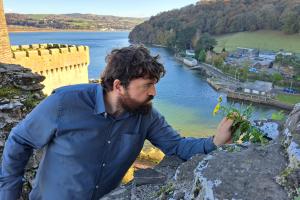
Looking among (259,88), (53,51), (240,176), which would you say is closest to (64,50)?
(53,51)

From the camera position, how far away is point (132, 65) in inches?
91.3

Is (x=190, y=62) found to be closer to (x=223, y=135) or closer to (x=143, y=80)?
(x=223, y=135)

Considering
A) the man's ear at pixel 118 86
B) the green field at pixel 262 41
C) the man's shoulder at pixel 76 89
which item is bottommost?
the green field at pixel 262 41

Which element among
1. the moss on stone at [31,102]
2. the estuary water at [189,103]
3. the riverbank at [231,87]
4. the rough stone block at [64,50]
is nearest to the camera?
the moss on stone at [31,102]

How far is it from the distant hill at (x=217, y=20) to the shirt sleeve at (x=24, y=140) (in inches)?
3837

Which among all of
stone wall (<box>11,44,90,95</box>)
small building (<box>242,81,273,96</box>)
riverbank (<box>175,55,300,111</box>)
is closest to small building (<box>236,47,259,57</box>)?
riverbank (<box>175,55,300,111</box>)

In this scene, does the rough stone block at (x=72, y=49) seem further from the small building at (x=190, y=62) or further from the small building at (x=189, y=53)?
the small building at (x=189, y=53)

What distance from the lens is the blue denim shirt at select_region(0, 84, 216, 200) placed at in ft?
7.71

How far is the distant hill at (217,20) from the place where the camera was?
102 m

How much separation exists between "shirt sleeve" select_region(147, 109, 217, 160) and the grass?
4954 centimetres

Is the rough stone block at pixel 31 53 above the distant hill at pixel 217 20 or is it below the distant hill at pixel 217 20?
above

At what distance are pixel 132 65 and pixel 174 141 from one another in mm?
791

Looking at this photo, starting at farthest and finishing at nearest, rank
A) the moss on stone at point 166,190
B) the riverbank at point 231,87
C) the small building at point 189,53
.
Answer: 1. the small building at point 189,53
2. the riverbank at point 231,87
3. the moss on stone at point 166,190

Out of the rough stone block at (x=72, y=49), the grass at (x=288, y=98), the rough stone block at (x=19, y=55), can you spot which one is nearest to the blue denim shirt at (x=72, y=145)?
the rough stone block at (x=19, y=55)
